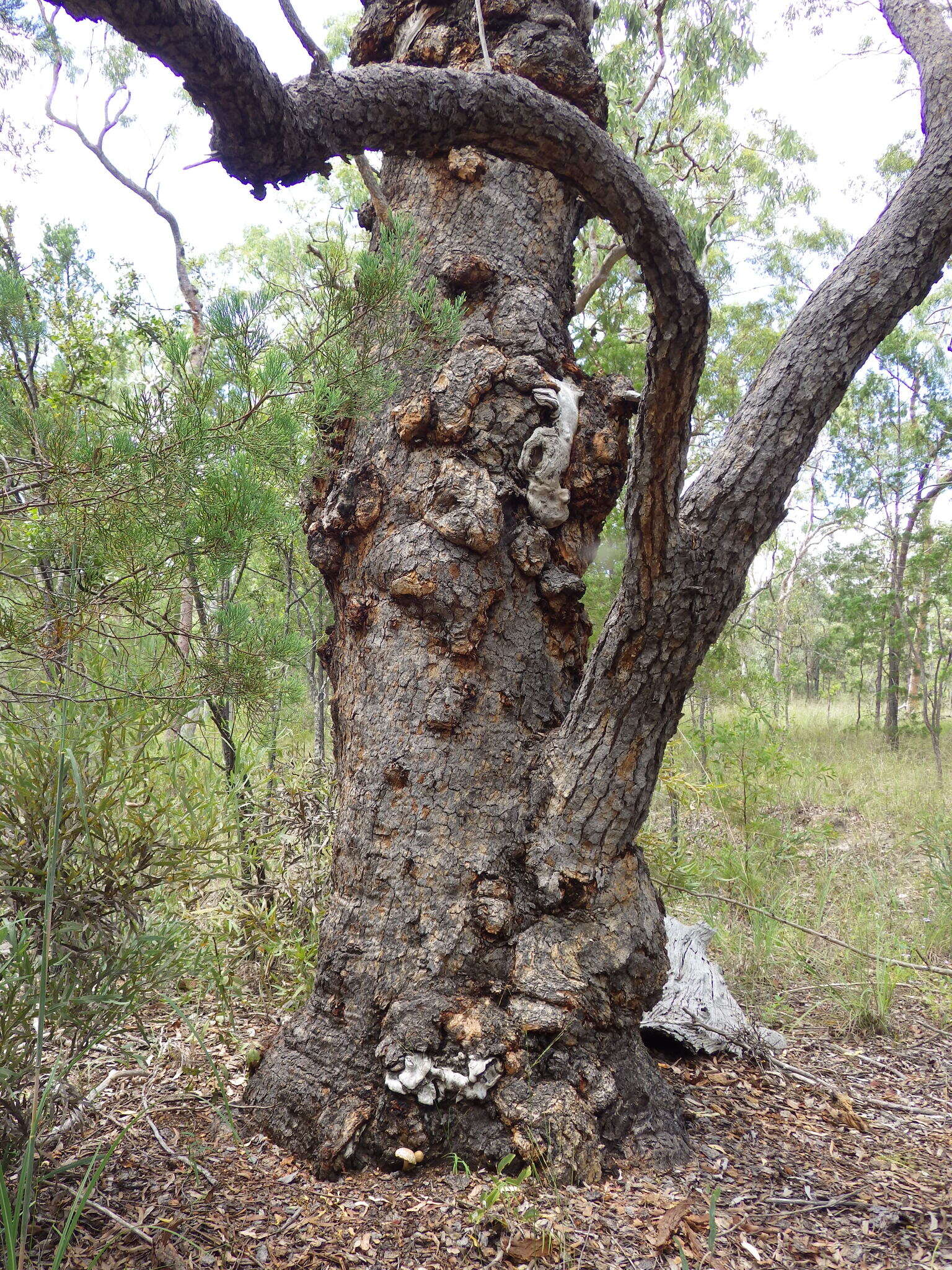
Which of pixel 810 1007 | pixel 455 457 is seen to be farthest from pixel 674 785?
pixel 455 457

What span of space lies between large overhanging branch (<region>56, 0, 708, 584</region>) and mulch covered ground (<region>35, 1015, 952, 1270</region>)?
1.29m

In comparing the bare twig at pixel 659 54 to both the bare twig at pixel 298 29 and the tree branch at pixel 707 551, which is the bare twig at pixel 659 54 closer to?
the tree branch at pixel 707 551

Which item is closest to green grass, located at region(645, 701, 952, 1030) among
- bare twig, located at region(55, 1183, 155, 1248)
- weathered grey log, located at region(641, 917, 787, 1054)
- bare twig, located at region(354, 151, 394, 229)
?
weathered grey log, located at region(641, 917, 787, 1054)

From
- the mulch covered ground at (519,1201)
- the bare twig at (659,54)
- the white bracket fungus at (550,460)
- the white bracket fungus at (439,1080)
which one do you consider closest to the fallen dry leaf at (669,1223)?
the mulch covered ground at (519,1201)

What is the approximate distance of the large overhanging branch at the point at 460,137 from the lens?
3.38ft

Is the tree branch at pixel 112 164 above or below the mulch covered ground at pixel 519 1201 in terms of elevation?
above

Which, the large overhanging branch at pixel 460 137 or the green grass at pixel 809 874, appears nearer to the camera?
the large overhanging branch at pixel 460 137

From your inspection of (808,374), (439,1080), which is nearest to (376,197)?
(808,374)

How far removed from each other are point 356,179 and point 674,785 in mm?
7429

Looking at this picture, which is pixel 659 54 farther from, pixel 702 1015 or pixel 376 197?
pixel 702 1015

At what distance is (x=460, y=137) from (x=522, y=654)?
110 cm

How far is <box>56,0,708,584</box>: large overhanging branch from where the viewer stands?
3.38 feet

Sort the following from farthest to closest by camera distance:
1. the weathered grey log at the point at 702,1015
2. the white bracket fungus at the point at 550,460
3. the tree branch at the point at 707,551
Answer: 1. the weathered grey log at the point at 702,1015
2. the white bracket fungus at the point at 550,460
3. the tree branch at the point at 707,551

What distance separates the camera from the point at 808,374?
1824 millimetres
